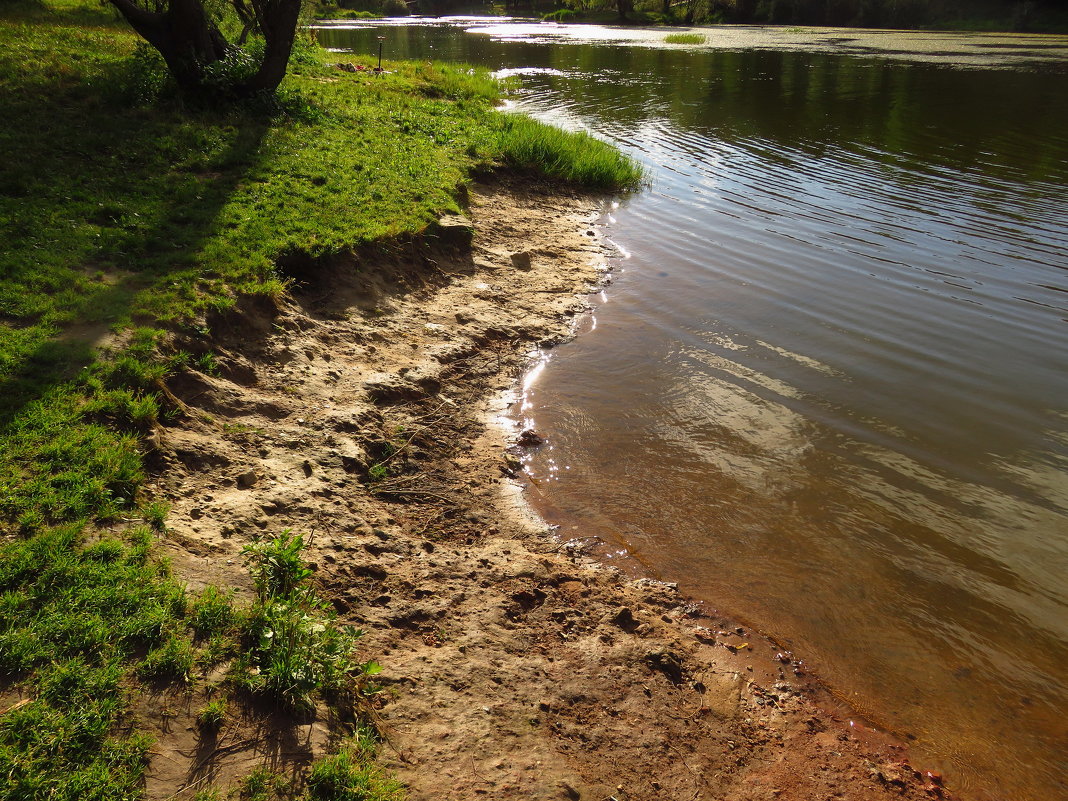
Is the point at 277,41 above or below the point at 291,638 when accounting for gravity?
above

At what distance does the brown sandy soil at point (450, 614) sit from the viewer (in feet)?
11.7

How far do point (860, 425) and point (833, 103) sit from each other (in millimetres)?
22186

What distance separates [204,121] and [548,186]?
21.0 feet

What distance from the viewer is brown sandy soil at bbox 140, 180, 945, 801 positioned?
3563mm

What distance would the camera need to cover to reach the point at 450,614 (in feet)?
14.8

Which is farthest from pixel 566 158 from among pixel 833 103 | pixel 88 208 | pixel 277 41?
pixel 833 103

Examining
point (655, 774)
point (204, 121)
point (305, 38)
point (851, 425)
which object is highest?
point (305, 38)

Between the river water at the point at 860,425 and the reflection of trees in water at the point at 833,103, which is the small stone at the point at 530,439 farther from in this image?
the reflection of trees in water at the point at 833,103

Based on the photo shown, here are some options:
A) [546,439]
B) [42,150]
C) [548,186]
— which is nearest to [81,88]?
[42,150]

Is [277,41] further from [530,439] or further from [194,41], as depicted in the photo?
[530,439]

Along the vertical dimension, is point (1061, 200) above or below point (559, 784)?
above

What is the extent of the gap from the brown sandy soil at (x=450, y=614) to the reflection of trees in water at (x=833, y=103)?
1546 cm

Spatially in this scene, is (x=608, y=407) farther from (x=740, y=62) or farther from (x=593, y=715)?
(x=740, y=62)

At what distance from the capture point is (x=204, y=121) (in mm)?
11094
